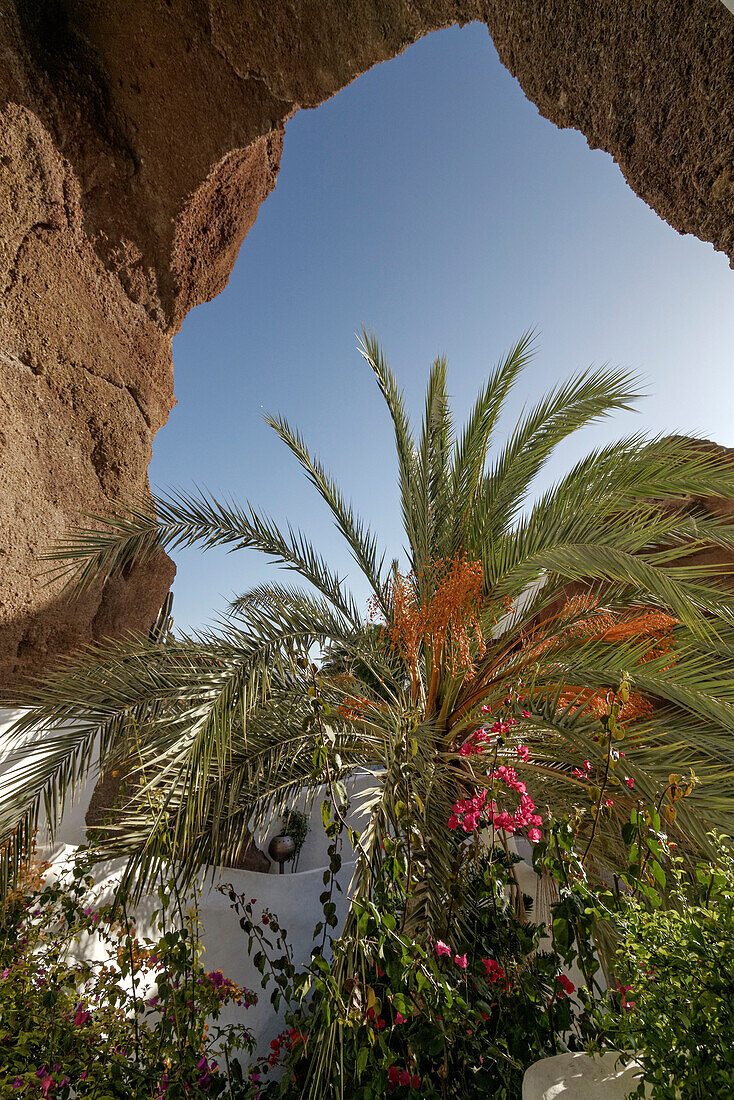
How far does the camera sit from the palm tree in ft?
6.43

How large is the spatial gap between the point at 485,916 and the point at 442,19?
3809 mm

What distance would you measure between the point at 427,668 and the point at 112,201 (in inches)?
133

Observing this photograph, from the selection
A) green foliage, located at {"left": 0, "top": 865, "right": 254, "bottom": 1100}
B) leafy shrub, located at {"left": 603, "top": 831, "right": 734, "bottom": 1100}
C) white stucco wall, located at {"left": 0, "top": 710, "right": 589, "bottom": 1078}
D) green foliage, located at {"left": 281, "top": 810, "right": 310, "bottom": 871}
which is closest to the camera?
leafy shrub, located at {"left": 603, "top": 831, "right": 734, "bottom": 1100}

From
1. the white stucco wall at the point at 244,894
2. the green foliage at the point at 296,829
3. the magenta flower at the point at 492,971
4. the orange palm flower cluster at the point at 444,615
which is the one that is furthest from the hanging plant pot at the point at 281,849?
the magenta flower at the point at 492,971

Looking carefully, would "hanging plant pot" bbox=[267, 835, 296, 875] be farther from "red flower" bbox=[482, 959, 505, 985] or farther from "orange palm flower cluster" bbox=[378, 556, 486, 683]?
"red flower" bbox=[482, 959, 505, 985]

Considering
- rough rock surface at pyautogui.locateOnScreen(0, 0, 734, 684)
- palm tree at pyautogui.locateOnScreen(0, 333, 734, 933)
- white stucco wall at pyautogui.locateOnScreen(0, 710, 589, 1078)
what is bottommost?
white stucco wall at pyautogui.locateOnScreen(0, 710, 589, 1078)

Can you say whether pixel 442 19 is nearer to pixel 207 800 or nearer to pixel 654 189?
pixel 654 189

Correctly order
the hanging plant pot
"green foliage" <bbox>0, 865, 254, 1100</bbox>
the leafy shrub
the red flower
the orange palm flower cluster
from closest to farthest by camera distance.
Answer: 1. the leafy shrub
2. "green foliage" <bbox>0, 865, 254, 1100</bbox>
3. the red flower
4. the orange palm flower cluster
5. the hanging plant pot

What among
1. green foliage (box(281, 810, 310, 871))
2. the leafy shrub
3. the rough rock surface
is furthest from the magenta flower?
green foliage (box(281, 810, 310, 871))

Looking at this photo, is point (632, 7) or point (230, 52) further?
point (230, 52)

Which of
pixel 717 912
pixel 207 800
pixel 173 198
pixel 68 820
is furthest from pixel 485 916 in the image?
pixel 173 198

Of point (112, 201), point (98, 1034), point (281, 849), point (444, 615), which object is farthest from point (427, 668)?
point (281, 849)

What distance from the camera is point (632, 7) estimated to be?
1.15m

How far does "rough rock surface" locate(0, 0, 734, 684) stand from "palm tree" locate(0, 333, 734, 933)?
1.00 feet
